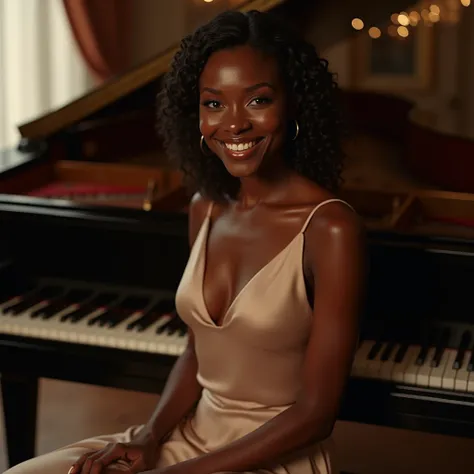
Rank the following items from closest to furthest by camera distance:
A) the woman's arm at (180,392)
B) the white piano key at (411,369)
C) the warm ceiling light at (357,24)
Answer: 1. the woman's arm at (180,392)
2. the white piano key at (411,369)
3. the warm ceiling light at (357,24)

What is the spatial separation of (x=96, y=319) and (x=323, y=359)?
3.08 feet

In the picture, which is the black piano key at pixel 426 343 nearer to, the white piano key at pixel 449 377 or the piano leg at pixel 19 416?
the white piano key at pixel 449 377

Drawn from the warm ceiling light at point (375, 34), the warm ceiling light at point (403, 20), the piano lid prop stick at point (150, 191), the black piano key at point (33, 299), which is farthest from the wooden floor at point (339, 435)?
Result: the warm ceiling light at point (375, 34)

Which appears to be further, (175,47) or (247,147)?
(175,47)

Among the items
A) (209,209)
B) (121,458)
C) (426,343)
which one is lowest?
(121,458)

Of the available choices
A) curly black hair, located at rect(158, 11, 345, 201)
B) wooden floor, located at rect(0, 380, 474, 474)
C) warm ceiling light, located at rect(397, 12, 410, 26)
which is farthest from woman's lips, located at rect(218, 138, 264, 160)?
warm ceiling light, located at rect(397, 12, 410, 26)

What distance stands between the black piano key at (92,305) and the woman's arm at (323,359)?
86cm

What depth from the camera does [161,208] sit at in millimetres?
Result: 3102

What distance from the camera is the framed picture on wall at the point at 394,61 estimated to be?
6.99 metres

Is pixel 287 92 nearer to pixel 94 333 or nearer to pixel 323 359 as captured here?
pixel 323 359

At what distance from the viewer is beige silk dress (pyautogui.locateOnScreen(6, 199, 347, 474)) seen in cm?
225

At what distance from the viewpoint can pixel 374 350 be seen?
2650 mm

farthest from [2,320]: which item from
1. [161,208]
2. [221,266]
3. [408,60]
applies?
[408,60]

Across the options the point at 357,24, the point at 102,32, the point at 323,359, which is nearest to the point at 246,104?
the point at 323,359
